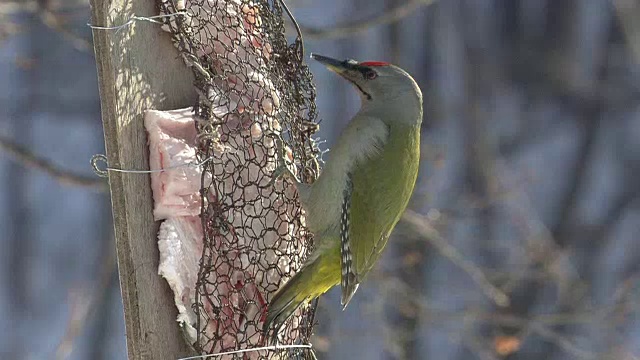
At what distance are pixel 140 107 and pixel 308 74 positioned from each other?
871 millimetres

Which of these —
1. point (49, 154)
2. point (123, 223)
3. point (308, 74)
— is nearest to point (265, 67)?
point (308, 74)

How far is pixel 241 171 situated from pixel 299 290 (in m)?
0.44

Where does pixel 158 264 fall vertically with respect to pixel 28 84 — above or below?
above

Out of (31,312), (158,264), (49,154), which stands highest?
(158,264)

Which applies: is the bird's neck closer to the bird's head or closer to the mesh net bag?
the bird's head

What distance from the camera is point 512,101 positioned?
11539mm

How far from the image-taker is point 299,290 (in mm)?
3242

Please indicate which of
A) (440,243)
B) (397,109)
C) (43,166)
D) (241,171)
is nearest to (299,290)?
(241,171)

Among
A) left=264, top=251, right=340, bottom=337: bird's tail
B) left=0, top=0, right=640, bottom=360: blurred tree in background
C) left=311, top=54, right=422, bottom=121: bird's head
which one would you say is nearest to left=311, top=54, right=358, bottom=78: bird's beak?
left=311, top=54, right=422, bottom=121: bird's head

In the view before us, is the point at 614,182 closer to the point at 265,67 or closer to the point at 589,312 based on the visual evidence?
the point at 589,312

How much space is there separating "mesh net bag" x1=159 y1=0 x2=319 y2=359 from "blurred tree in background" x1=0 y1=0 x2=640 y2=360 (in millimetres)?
4065

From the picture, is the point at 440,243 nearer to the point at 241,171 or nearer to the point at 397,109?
the point at 397,109

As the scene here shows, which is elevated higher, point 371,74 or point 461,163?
point 371,74

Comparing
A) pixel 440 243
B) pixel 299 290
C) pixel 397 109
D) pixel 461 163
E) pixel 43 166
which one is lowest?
pixel 461 163
